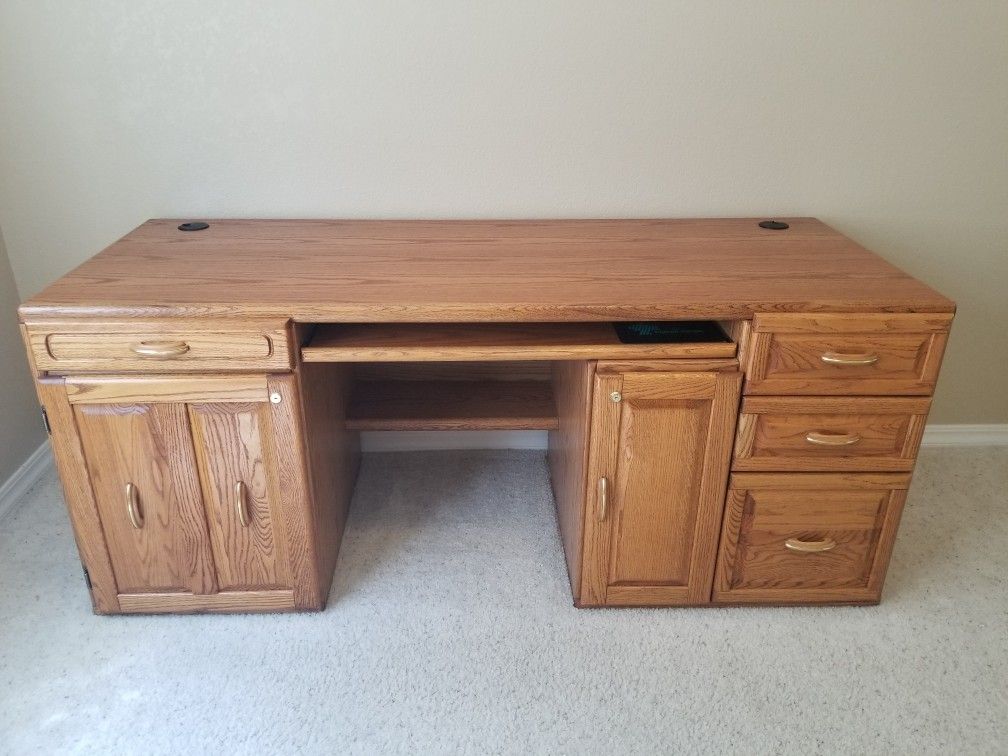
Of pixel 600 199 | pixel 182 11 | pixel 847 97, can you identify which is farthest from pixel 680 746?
pixel 182 11

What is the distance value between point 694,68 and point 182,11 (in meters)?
1.18

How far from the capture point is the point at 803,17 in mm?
1688

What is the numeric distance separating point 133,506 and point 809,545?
1.35 metres

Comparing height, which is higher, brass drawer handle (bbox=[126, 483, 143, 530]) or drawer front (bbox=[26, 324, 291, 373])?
drawer front (bbox=[26, 324, 291, 373])

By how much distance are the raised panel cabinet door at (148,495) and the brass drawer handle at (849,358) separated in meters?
1.19

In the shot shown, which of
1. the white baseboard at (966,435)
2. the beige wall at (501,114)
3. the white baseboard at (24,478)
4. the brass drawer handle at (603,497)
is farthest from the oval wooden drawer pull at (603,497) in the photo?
the white baseboard at (24,478)

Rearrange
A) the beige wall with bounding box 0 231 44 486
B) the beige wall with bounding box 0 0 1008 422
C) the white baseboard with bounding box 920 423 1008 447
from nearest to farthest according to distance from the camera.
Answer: the beige wall with bounding box 0 0 1008 422 < the beige wall with bounding box 0 231 44 486 < the white baseboard with bounding box 920 423 1008 447

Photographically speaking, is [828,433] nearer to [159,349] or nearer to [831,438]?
[831,438]

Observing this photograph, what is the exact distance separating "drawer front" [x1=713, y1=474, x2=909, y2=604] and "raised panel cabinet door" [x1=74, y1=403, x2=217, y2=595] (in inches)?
42.0

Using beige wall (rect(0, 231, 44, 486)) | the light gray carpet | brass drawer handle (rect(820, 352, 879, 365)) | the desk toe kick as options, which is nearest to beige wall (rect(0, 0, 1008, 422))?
beige wall (rect(0, 231, 44, 486))

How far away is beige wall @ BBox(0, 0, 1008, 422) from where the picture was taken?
1.67m

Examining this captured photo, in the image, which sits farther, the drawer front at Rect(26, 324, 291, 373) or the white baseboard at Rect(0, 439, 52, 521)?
the white baseboard at Rect(0, 439, 52, 521)

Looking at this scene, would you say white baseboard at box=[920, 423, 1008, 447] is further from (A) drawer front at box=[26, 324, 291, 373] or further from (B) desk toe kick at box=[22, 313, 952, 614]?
(A) drawer front at box=[26, 324, 291, 373]

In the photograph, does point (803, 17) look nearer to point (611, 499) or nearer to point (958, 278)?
point (958, 278)
